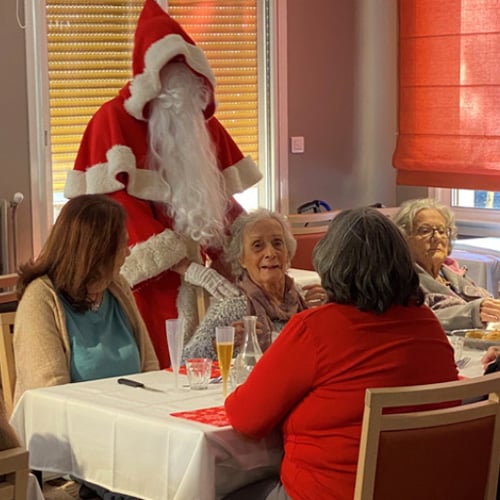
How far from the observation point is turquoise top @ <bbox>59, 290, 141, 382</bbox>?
2.95m

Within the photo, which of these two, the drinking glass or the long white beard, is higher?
the long white beard

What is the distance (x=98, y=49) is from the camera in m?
5.05

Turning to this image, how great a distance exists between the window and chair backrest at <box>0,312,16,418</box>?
1.94 meters

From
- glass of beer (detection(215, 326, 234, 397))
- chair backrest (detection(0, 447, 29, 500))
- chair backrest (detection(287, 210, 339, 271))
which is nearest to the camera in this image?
chair backrest (detection(0, 447, 29, 500))

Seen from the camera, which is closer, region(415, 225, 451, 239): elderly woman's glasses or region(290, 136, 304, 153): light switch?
region(415, 225, 451, 239): elderly woman's glasses

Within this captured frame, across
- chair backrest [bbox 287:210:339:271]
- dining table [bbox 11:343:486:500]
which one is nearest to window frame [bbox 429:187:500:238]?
chair backrest [bbox 287:210:339:271]

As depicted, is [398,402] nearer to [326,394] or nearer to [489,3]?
[326,394]

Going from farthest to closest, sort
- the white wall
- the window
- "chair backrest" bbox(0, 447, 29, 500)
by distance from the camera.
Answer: the window → the white wall → "chair backrest" bbox(0, 447, 29, 500)

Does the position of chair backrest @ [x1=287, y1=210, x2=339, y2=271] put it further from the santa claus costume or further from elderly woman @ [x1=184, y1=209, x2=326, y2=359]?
elderly woman @ [x1=184, y1=209, x2=326, y2=359]

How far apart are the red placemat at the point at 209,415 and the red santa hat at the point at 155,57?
5.96ft

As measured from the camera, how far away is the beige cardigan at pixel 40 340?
286 cm

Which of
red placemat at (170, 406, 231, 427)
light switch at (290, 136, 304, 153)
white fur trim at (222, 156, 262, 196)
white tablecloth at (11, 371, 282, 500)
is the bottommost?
white tablecloth at (11, 371, 282, 500)

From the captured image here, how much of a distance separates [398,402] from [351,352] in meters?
0.21

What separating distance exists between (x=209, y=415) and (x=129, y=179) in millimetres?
1639
